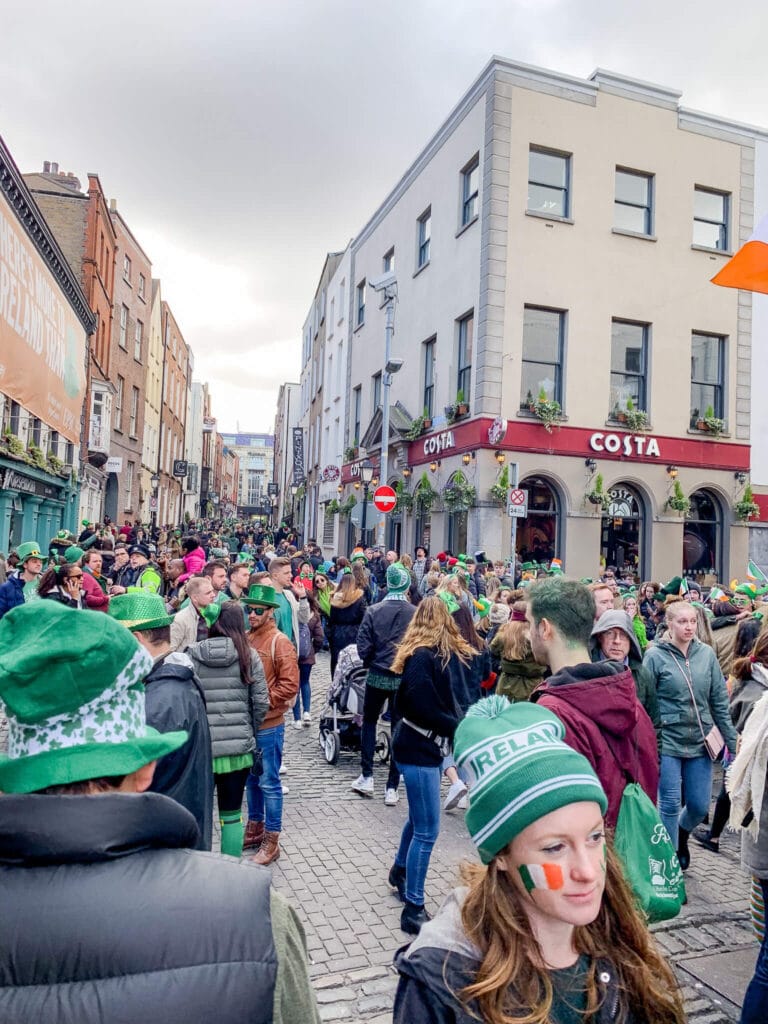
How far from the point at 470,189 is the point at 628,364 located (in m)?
6.51

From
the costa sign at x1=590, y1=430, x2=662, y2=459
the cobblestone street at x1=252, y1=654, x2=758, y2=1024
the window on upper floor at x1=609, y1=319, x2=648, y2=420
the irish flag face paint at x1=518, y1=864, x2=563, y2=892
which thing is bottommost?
the cobblestone street at x1=252, y1=654, x2=758, y2=1024

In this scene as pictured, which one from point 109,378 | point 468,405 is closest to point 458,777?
point 468,405

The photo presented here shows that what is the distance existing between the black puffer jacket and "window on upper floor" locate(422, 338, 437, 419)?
65.7 feet

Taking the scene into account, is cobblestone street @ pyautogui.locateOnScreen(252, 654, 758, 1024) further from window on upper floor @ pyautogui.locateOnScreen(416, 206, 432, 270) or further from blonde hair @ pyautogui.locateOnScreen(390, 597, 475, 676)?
window on upper floor @ pyautogui.locateOnScreen(416, 206, 432, 270)

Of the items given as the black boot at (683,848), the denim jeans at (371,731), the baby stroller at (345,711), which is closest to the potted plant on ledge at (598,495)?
the baby stroller at (345,711)

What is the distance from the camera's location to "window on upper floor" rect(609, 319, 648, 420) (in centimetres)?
1850

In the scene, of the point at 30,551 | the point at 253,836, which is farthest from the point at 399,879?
the point at 30,551

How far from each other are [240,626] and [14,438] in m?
14.8

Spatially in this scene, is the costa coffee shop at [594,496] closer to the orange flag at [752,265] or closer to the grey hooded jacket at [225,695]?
the orange flag at [752,265]

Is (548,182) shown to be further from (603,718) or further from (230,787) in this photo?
(603,718)

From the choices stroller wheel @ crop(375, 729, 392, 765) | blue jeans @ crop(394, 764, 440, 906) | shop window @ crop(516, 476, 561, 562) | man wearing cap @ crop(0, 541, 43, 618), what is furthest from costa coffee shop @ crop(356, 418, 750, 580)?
blue jeans @ crop(394, 764, 440, 906)

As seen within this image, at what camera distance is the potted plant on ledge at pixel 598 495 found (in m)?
17.4

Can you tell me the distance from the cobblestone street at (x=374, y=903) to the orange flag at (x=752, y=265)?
5075 mm

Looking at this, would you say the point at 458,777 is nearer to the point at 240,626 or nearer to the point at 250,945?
the point at 240,626
